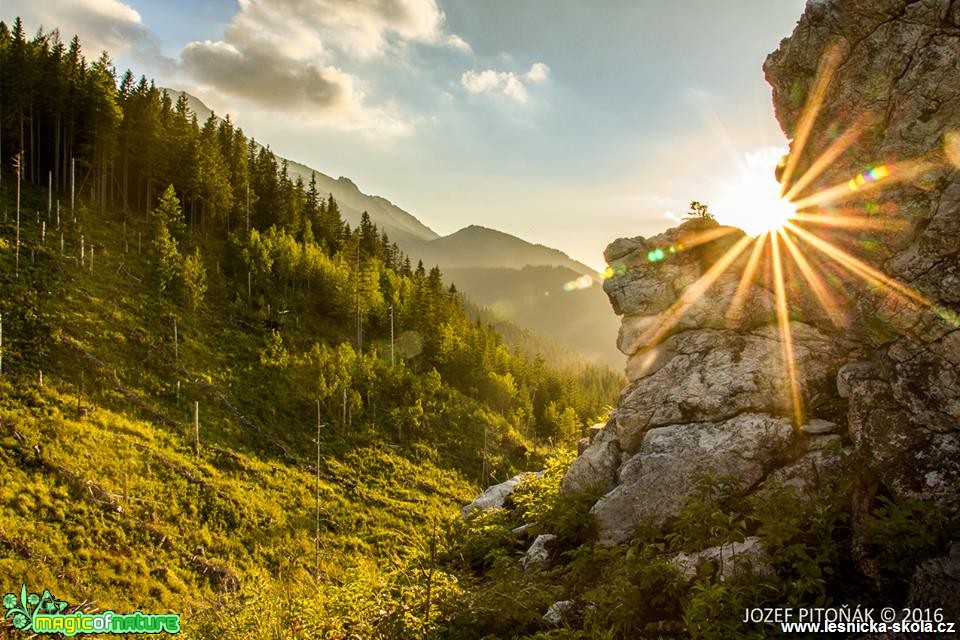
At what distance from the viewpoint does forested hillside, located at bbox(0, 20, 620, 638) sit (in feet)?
94.3

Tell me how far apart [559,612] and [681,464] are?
532cm

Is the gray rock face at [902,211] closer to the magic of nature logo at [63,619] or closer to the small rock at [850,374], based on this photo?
the small rock at [850,374]

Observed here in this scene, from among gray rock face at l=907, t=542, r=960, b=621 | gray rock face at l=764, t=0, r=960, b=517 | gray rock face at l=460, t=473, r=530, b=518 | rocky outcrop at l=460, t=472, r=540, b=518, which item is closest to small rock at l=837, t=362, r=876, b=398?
gray rock face at l=764, t=0, r=960, b=517

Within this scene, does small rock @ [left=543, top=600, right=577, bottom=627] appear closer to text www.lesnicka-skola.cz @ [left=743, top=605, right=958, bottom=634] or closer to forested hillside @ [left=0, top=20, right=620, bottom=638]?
forested hillside @ [left=0, top=20, right=620, bottom=638]

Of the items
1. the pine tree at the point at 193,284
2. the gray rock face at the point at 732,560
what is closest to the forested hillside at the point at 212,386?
the pine tree at the point at 193,284

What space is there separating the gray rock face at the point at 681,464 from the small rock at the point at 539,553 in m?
1.49

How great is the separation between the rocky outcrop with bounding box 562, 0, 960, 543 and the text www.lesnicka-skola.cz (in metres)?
2.41

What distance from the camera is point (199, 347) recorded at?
5159cm

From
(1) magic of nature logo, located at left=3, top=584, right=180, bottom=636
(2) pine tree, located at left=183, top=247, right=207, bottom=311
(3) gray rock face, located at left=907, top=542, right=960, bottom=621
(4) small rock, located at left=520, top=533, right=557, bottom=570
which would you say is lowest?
(1) magic of nature logo, located at left=3, top=584, right=180, bottom=636

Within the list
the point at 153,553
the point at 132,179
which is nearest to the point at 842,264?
the point at 153,553

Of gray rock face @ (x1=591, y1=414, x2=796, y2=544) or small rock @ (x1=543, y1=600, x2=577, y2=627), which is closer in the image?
small rock @ (x1=543, y1=600, x2=577, y2=627)

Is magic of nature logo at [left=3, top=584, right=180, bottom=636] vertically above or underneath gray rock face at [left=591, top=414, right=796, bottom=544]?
underneath

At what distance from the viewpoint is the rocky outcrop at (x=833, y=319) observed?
10.0m

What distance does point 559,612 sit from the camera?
9.72 m
